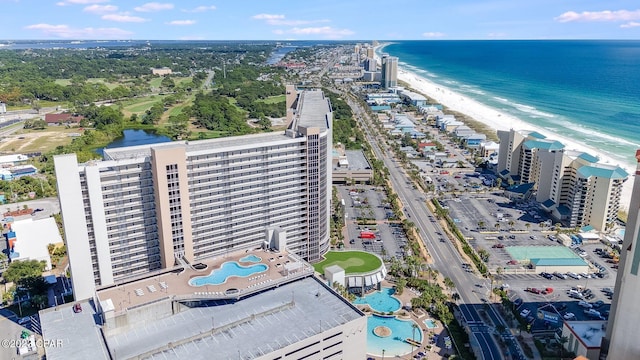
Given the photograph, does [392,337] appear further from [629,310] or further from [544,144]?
[544,144]

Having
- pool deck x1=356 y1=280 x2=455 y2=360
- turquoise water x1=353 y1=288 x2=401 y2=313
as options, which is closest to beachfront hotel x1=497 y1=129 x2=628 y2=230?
pool deck x1=356 y1=280 x2=455 y2=360

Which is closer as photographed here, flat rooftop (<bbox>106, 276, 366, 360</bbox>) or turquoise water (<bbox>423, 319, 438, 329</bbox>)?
flat rooftop (<bbox>106, 276, 366, 360</bbox>)

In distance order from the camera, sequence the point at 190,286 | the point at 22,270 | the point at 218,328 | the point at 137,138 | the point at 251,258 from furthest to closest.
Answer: the point at 137,138, the point at 22,270, the point at 251,258, the point at 190,286, the point at 218,328

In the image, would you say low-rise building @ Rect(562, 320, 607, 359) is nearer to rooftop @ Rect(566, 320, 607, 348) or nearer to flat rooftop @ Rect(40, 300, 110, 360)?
rooftop @ Rect(566, 320, 607, 348)

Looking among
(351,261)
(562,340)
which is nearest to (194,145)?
(351,261)

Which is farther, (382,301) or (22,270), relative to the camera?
(22,270)

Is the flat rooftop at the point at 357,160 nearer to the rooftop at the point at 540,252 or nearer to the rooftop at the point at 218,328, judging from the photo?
the rooftop at the point at 540,252

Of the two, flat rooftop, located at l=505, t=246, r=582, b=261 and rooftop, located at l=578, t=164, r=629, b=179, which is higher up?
rooftop, located at l=578, t=164, r=629, b=179
